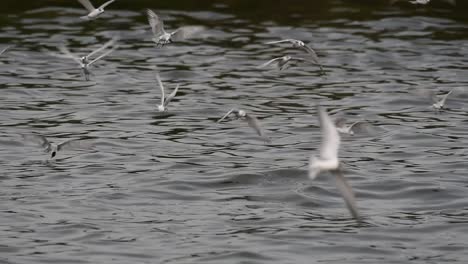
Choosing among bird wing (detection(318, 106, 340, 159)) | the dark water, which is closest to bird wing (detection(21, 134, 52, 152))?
the dark water

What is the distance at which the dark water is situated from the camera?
14.2 meters

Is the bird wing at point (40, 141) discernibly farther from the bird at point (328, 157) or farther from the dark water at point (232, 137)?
the bird at point (328, 157)

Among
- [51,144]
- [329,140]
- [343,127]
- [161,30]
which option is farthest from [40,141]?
[329,140]

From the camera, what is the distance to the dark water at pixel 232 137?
14156 millimetres

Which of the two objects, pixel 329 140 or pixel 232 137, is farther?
pixel 232 137

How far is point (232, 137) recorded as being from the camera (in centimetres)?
1995

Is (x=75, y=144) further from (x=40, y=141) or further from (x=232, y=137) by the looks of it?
(x=232, y=137)

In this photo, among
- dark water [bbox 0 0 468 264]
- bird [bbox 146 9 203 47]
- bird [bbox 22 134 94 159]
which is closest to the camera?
dark water [bbox 0 0 468 264]

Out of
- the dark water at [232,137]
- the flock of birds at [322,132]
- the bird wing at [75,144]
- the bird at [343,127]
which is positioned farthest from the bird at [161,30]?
the bird at [343,127]

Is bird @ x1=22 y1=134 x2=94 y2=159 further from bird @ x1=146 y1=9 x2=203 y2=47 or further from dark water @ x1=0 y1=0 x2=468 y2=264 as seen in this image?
bird @ x1=146 y1=9 x2=203 y2=47

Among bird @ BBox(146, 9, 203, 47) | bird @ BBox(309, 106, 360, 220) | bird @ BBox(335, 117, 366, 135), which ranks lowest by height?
bird @ BBox(335, 117, 366, 135)

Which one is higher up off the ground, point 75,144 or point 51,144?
point 75,144

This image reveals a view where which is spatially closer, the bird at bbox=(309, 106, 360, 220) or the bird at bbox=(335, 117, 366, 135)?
the bird at bbox=(309, 106, 360, 220)

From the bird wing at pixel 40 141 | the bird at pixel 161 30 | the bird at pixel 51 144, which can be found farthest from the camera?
the bird at pixel 161 30
